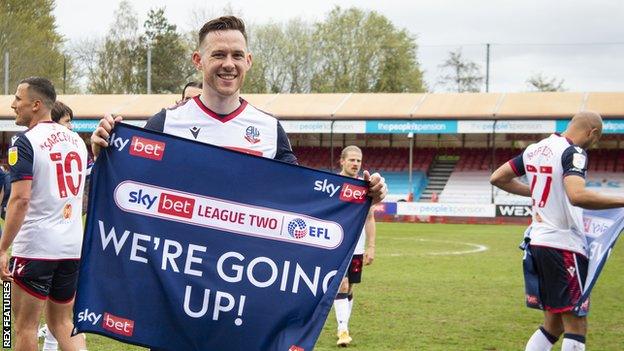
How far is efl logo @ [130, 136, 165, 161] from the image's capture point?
3877 millimetres

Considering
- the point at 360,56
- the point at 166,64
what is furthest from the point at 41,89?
the point at 166,64

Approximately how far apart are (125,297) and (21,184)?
6.99 ft

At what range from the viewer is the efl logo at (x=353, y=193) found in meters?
4.06

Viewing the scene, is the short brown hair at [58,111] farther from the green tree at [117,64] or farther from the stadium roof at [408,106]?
the green tree at [117,64]

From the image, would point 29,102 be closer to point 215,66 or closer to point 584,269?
point 215,66

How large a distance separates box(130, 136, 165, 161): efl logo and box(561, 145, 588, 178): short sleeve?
334 centimetres

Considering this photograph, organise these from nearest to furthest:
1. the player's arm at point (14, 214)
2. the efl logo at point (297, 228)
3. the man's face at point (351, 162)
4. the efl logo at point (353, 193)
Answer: the efl logo at point (297, 228) → the efl logo at point (353, 193) → the player's arm at point (14, 214) → the man's face at point (351, 162)

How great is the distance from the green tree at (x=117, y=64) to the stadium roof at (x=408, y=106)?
20.6 m

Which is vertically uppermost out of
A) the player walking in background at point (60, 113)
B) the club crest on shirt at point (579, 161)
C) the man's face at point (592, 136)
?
the player walking in background at point (60, 113)

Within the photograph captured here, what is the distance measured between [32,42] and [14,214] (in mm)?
63465

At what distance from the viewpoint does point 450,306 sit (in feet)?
37.8

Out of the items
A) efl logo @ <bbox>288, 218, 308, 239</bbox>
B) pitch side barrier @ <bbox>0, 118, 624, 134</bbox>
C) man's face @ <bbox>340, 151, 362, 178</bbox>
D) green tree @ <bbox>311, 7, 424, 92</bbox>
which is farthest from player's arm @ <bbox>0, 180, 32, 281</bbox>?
green tree @ <bbox>311, 7, 424, 92</bbox>

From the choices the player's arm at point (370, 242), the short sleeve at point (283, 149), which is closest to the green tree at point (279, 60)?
the player's arm at point (370, 242)

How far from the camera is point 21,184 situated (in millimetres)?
5625
